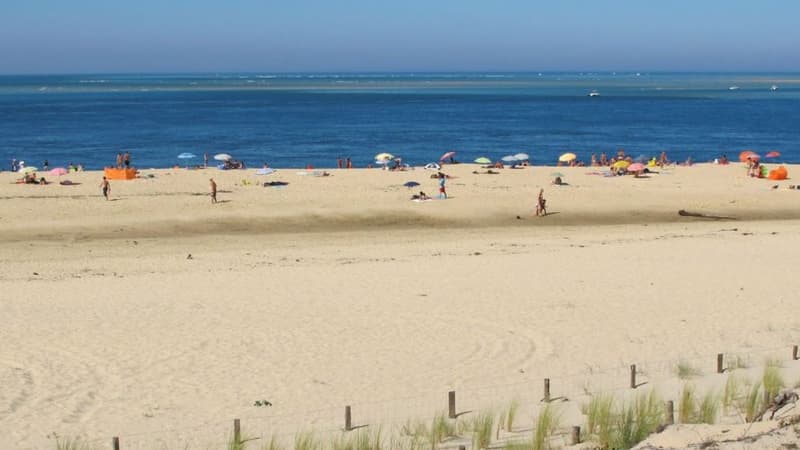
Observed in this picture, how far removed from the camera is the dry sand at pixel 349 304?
1346 cm

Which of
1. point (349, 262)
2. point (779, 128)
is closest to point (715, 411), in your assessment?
point (349, 262)

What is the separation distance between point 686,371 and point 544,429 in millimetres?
4273

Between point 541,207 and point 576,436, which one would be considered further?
point 541,207

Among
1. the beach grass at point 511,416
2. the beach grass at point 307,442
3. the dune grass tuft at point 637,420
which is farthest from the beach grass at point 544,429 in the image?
the beach grass at point 307,442

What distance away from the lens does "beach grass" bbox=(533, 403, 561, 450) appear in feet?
33.7

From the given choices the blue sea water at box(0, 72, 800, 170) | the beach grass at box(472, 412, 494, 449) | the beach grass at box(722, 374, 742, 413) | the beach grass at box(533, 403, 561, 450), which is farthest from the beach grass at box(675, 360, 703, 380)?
the blue sea water at box(0, 72, 800, 170)

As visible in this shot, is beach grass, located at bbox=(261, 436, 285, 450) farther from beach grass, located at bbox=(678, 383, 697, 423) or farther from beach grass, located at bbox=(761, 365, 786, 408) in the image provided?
beach grass, located at bbox=(761, 365, 786, 408)

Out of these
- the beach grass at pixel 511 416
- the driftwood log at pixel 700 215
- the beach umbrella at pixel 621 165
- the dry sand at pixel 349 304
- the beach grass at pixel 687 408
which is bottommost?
the driftwood log at pixel 700 215

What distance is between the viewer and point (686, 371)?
1391 cm

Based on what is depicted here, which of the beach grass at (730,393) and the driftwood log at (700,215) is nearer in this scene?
the beach grass at (730,393)

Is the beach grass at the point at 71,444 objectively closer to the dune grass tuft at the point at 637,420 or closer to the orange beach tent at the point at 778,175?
the dune grass tuft at the point at 637,420

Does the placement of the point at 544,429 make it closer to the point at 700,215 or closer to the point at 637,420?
the point at 637,420

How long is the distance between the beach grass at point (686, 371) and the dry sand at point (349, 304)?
8.0 inches

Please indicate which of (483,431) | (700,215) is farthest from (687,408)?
(700,215)
